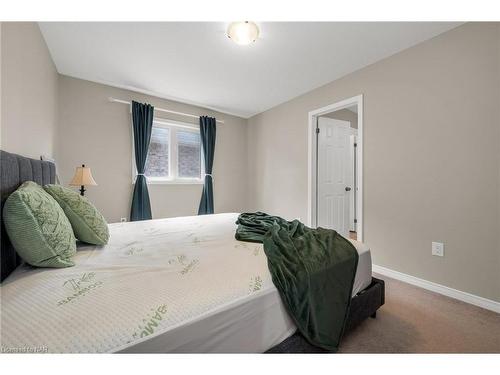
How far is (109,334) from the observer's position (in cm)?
66

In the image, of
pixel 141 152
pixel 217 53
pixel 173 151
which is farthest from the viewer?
pixel 173 151

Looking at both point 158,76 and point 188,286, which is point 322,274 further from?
point 158,76

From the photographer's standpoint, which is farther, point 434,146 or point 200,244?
point 434,146

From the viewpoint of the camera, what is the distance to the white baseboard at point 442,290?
5.75 ft

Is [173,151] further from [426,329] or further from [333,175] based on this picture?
[426,329]

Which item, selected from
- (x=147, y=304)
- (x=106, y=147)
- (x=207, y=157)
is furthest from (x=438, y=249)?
(x=106, y=147)

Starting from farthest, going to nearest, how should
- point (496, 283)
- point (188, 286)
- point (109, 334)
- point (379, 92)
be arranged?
point (379, 92)
point (496, 283)
point (188, 286)
point (109, 334)

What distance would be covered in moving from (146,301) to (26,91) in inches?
78.0

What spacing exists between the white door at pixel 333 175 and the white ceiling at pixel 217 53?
792 millimetres

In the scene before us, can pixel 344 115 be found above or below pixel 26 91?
above

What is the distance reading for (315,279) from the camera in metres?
1.13

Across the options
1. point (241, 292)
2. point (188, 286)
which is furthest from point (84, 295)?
point (241, 292)

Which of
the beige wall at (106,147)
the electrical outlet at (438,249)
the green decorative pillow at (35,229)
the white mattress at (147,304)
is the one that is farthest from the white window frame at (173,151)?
the electrical outlet at (438,249)

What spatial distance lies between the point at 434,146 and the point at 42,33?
3868mm
